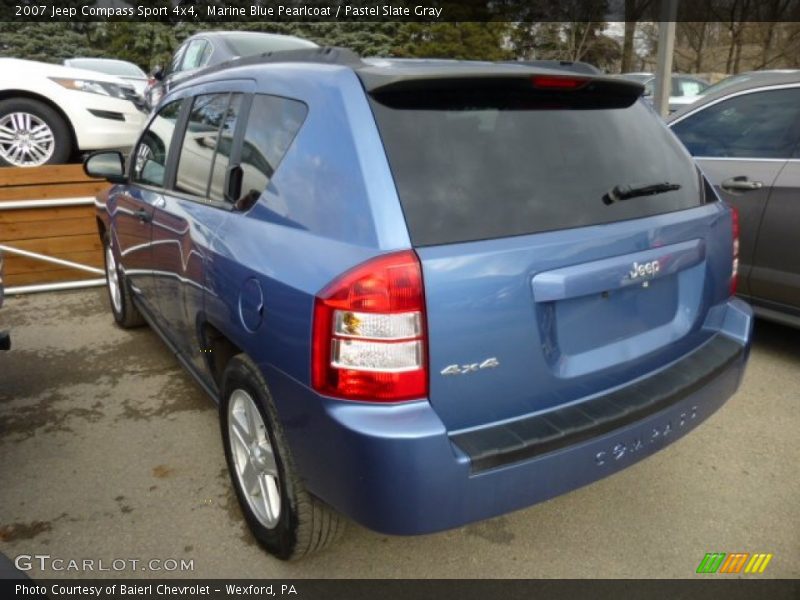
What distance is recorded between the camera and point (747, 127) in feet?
13.6

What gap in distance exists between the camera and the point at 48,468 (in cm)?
305

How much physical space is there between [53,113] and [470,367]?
624 cm

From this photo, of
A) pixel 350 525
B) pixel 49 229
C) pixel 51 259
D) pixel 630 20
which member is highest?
pixel 630 20

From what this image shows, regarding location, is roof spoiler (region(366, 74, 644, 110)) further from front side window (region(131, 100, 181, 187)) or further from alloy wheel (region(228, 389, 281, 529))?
front side window (region(131, 100, 181, 187))

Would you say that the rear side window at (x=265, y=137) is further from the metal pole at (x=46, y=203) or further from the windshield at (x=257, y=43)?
the windshield at (x=257, y=43)

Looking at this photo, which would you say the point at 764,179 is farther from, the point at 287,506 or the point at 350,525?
the point at 287,506

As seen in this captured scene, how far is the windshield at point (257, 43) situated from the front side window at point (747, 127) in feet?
16.6

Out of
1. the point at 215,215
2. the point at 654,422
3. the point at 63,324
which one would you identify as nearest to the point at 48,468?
the point at 215,215

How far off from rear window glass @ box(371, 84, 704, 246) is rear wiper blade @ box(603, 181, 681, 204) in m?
0.02

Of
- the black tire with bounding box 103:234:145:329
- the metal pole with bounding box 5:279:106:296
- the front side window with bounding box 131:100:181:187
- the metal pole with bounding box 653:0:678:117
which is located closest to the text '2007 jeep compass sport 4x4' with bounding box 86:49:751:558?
the front side window with bounding box 131:100:181:187

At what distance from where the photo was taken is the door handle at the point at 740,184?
389cm

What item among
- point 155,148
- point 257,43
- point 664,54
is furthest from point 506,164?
point 257,43

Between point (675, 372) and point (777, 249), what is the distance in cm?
202

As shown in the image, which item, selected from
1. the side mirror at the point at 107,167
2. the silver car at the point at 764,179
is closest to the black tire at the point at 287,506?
the side mirror at the point at 107,167
